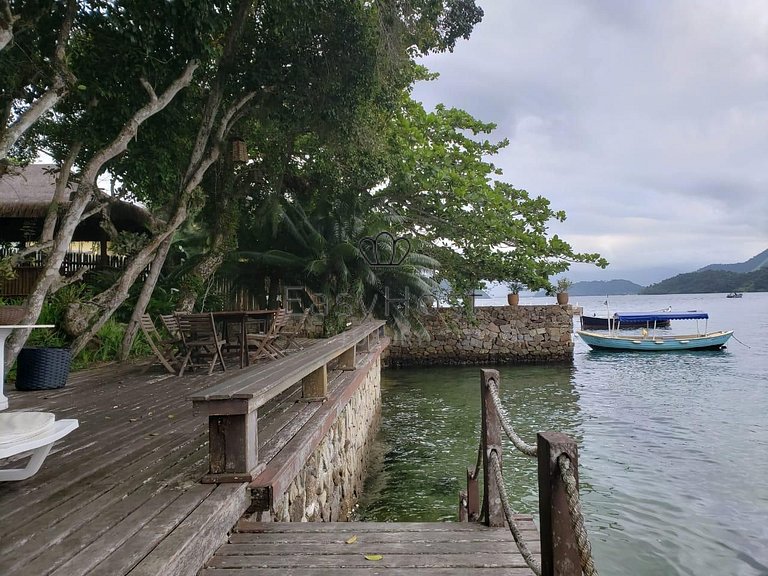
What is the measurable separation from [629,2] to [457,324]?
10.4m

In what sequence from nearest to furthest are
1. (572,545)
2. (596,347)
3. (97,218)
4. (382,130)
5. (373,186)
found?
(572,545) → (382,130) → (373,186) → (97,218) → (596,347)

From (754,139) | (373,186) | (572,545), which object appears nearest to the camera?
(572,545)

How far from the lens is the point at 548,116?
1880 centimetres

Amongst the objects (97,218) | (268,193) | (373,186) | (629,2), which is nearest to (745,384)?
(629,2)

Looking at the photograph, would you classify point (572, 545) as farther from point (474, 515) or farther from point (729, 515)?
point (729, 515)

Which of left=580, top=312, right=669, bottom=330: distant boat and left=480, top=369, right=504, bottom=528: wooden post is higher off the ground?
left=480, top=369, right=504, bottom=528: wooden post

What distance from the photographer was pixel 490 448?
2936 mm

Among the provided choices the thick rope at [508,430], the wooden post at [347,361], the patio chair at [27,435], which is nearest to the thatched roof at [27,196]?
the wooden post at [347,361]

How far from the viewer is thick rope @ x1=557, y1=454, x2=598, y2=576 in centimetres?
129

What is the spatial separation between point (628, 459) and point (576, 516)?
22.7ft

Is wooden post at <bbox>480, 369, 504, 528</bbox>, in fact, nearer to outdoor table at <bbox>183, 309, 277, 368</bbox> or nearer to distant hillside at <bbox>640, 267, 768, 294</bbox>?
outdoor table at <bbox>183, 309, 277, 368</bbox>

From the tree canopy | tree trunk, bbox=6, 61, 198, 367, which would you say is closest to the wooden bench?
tree trunk, bbox=6, 61, 198, 367

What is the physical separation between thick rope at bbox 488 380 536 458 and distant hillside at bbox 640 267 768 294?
319 feet

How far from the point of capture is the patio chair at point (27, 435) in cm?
229
